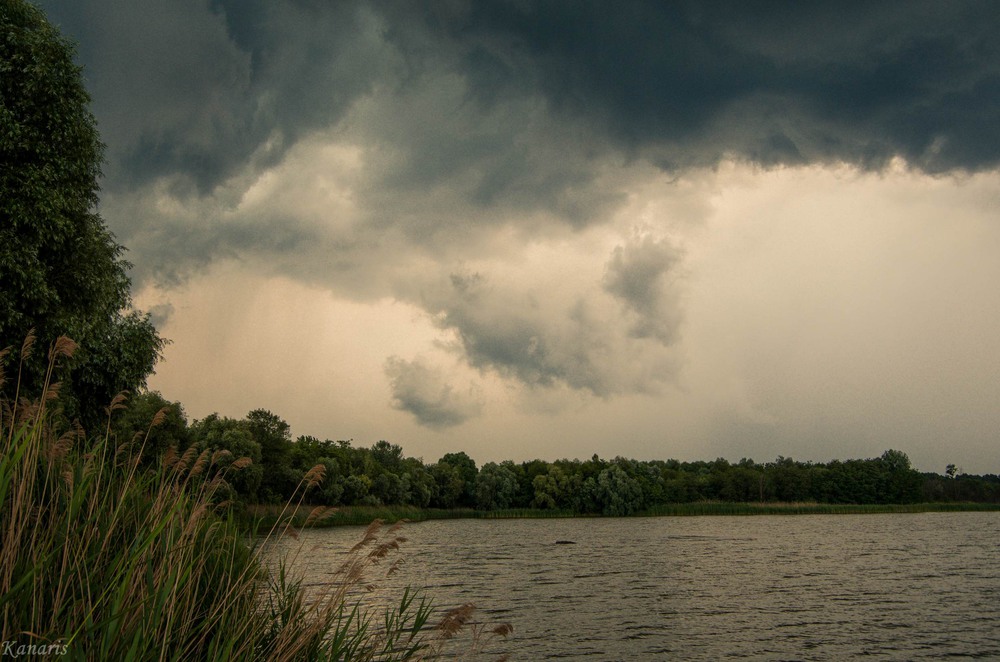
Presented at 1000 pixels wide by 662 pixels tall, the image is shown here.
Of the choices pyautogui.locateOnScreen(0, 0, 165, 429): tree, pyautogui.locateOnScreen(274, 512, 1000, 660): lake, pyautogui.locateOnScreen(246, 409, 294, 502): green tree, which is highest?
pyautogui.locateOnScreen(0, 0, 165, 429): tree

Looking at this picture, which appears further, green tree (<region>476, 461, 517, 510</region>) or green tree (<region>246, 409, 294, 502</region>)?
green tree (<region>476, 461, 517, 510</region>)

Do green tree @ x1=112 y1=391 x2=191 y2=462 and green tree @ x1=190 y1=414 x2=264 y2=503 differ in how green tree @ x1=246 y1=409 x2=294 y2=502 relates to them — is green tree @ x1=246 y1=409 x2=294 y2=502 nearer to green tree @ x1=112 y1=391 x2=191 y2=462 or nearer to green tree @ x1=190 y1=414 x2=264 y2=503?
green tree @ x1=190 y1=414 x2=264 y2=503

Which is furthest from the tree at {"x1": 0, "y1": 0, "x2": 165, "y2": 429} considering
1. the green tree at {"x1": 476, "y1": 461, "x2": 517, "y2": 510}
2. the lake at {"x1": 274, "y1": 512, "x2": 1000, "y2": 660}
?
the green tree at {"x1": 476, "y1": 461, "x2": 517, "y2": 510}

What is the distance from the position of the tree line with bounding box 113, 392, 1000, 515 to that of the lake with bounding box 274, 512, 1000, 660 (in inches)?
1440

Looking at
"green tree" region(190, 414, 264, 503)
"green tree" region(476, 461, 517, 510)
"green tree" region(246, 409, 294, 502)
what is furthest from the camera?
"green tree" region(476, 461, 517, 510)

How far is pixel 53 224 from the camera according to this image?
69.0 ft

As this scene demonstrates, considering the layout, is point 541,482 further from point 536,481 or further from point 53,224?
point 53,224

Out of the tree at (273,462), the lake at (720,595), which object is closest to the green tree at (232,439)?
the tree at (273,462)

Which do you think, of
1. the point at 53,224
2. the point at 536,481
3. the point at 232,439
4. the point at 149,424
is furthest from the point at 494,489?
the point at 149,424

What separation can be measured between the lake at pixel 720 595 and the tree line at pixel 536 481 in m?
36.6

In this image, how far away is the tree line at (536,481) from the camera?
86250 mm

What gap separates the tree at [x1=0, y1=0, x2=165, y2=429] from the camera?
2011cm

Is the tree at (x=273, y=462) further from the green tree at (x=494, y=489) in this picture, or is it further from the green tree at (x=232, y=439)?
the green tree at (x=494, y=489)

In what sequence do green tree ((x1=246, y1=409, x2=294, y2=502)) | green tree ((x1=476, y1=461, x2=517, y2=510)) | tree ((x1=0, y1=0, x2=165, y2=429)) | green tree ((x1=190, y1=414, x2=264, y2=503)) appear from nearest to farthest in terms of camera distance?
1. tree ((x1=0, y1=0, x2=165, y2=429))
2. green tree ((x1=190, y1=414, x2=264, y2=503))
3. green tree ((x1=246, y1=409, x2=294, y2=502))
4. green tree ((x1=476, y1=461, x2=517, y2=510))
